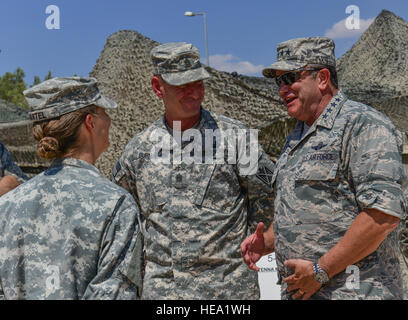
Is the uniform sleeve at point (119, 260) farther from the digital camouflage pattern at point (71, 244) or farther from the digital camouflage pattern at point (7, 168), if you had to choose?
the digital camouflage pattern at point (7, 168)

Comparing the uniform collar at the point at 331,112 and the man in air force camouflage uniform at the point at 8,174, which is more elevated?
the uniform collar at the point at 331,112

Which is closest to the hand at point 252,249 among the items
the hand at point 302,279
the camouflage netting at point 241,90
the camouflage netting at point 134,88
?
the hand at point 302,279

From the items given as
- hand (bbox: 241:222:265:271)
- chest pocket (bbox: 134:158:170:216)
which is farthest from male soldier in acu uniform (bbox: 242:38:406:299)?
chest pocket (bbox: 134:158:170:216)

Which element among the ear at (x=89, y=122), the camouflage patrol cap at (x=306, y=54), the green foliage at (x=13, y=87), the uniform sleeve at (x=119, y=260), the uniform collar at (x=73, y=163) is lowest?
the green foliage at (x=13, y=87)

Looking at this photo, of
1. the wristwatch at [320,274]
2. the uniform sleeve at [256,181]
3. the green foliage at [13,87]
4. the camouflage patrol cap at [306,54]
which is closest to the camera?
the wristwatch at [320,274]

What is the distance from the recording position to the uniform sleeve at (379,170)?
1858 mm

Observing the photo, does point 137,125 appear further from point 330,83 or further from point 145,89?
point 330,83

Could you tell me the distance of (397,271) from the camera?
206cm

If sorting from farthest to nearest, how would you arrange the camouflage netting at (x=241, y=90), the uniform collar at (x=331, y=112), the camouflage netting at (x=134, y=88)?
the camouflage netting at (x=134, y=88)
the camouflage netting at (x=241, y=90)
the uniform collar at (x=331, y=112)

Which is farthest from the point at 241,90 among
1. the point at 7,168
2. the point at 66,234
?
the point at 66,234

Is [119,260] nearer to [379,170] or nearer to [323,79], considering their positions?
[379,170]

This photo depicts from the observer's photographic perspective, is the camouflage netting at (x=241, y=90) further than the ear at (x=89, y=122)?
Yes

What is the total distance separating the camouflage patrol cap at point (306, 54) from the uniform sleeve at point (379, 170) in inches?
17.7
